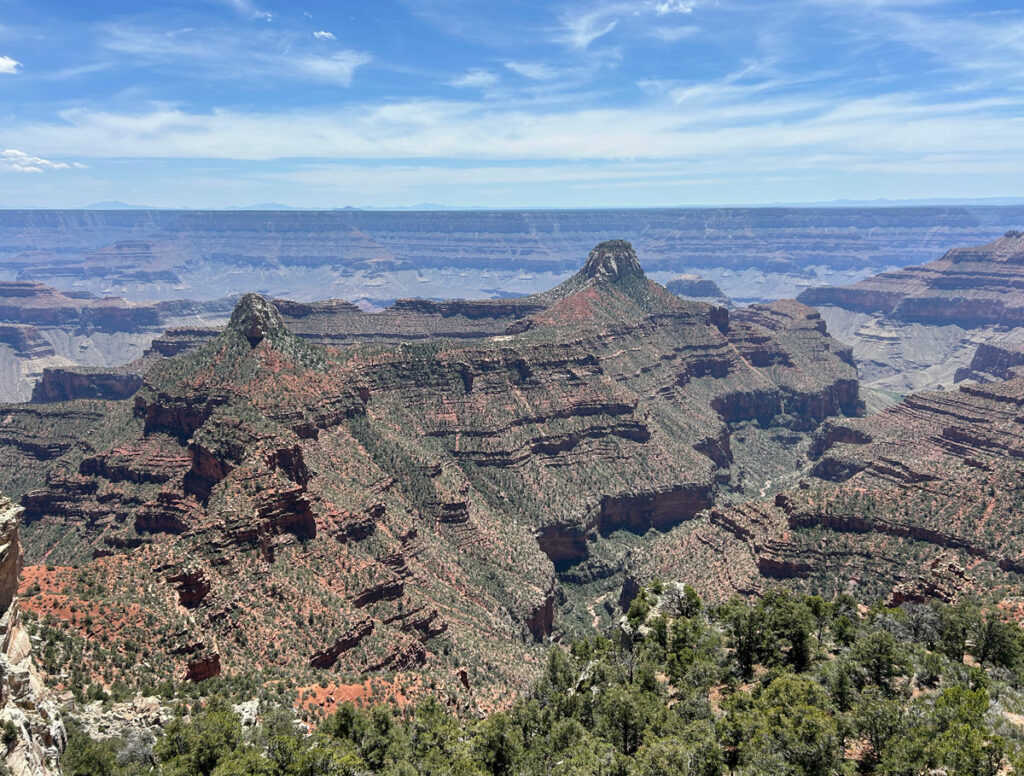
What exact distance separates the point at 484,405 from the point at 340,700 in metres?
93.3

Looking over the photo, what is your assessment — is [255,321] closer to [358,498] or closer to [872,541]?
[358,498]

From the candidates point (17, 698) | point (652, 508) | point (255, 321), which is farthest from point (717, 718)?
point (652, 508)

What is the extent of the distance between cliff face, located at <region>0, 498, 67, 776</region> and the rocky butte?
14653mm

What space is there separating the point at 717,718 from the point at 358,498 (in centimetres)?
6319

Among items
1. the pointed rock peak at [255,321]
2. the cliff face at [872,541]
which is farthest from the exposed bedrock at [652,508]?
the pointed rock peak at [255,321]

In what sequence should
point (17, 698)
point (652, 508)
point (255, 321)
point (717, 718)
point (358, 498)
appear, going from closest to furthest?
point (17, 698) < point (717, 718) < point (358, 498) < point (255, 321) < point (652, 508)

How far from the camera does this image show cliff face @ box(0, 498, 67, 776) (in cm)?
3423

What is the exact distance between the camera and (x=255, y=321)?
119 m

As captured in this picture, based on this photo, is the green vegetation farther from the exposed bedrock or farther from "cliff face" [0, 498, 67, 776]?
the exposed bedrock

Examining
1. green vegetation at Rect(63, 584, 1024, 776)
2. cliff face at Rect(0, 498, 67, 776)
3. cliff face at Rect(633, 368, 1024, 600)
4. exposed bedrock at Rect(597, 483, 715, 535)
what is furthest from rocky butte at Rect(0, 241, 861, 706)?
cliff face at Rect(633, 368, 1024, 600)

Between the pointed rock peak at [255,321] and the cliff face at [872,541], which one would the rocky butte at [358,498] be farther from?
the cliff face at [872,541]

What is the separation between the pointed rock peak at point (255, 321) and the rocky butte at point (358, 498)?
545 millimetres

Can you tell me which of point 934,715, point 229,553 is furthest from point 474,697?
A: point 934,715

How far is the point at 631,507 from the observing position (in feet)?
486
